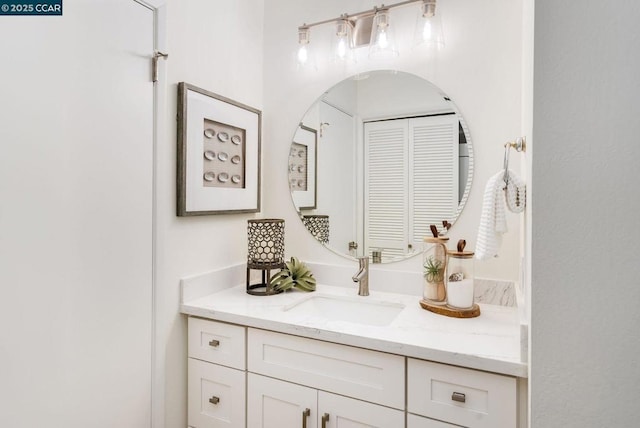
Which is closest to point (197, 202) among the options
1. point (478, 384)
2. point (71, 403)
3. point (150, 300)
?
point (150, 300)

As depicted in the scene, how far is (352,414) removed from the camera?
1.21 metres

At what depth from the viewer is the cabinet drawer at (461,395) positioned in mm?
1020

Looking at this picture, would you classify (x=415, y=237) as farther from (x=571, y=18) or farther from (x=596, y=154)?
(x=571, y=18)

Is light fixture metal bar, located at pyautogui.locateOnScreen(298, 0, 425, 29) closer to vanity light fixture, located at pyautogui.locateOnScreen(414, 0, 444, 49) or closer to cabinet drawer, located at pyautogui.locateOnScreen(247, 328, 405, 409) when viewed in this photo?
vanity light fixture, located at pyautogui.locateOnScreen(414, 0, 444, 49)

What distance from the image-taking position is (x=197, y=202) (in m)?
1.61

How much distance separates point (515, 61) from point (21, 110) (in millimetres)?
1708

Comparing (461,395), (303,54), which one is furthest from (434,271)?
(303,54)

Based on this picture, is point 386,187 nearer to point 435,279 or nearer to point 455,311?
point 435,279

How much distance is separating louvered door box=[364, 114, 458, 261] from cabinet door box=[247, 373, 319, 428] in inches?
28.4

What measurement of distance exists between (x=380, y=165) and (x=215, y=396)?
3.96ft

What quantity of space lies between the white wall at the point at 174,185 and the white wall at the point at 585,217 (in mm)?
1273

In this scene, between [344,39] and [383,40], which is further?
[344,39]

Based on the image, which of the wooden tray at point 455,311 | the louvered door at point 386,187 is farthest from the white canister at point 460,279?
the louvered door at point 386,187

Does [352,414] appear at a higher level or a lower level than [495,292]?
lower
